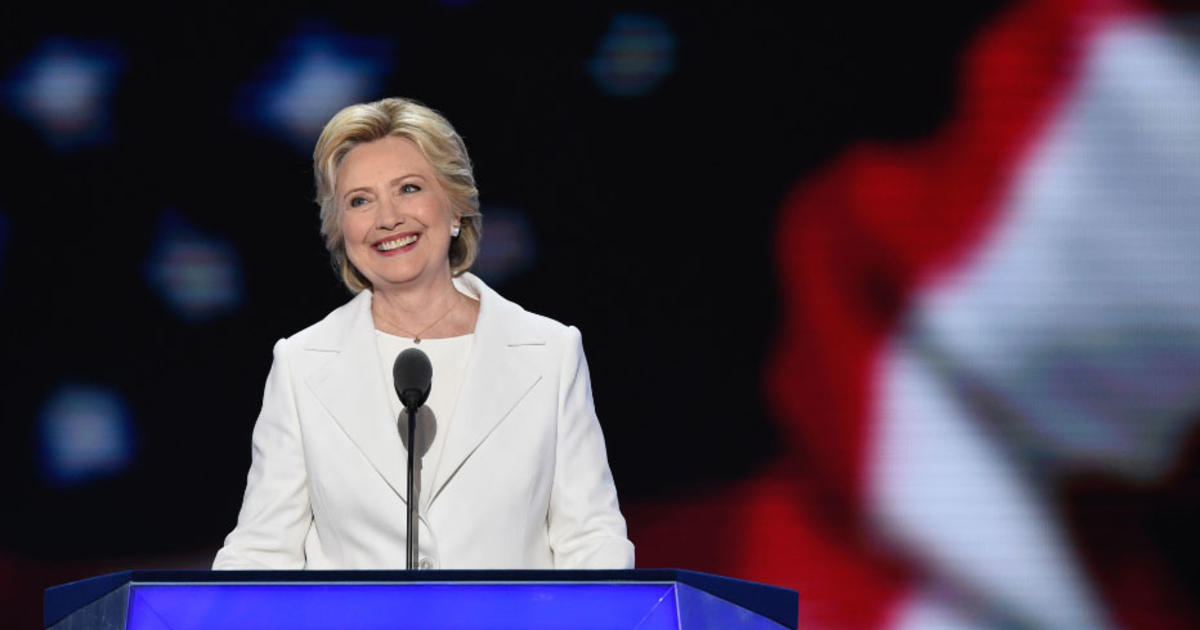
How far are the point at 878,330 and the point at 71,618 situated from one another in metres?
2.40

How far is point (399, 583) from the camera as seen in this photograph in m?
1.47

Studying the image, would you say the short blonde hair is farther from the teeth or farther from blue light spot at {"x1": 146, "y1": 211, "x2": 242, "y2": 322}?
blue light spot at {"x1": 146, "y1": 211, "x2": 242, "y2": 322}

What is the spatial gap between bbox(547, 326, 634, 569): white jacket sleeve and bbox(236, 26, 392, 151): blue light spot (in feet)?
4.54

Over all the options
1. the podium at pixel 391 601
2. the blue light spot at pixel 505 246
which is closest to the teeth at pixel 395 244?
the podium at pixel 391 601

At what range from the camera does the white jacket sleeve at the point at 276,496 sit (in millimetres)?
2184

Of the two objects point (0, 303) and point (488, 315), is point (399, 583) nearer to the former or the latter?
point (488, 315)

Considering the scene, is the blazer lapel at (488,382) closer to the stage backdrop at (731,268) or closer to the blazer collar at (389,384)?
the blazer collar at (389,384)

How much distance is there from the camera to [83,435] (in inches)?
136

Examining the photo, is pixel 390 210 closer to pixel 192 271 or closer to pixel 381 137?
pixel 381 137

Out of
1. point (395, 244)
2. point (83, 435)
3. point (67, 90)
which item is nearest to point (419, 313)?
point (395, 244)

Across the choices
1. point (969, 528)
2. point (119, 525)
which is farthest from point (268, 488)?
point (969, 528)

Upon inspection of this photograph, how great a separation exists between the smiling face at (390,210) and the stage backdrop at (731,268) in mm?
1141

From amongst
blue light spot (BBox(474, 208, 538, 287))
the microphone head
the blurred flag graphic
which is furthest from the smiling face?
the blurred flag graphic

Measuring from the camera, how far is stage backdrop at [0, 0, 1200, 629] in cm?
348
